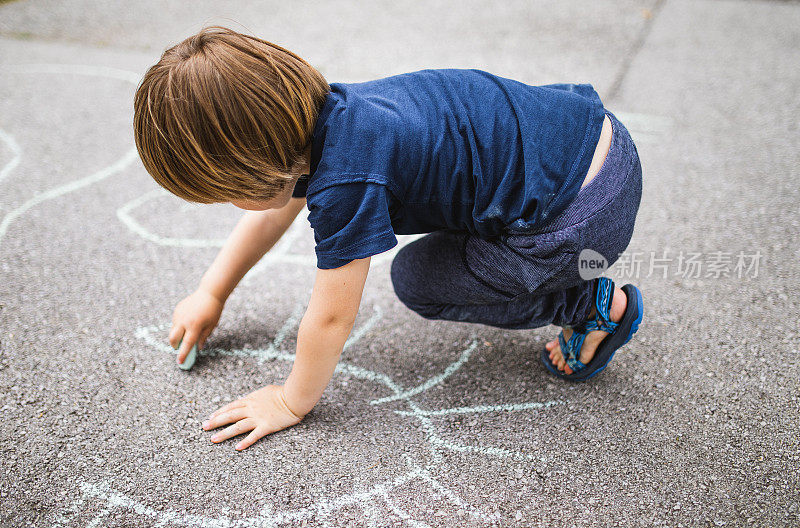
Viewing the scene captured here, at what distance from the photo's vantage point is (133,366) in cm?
147

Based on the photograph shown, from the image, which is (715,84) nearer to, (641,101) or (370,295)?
(641,101)

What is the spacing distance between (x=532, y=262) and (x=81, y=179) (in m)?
1.67

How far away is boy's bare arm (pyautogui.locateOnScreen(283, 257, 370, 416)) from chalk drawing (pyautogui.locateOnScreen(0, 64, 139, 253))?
1.22 metres

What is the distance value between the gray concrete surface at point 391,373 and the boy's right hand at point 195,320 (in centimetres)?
6

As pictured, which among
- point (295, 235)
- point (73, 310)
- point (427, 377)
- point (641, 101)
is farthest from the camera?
point (641, 101)

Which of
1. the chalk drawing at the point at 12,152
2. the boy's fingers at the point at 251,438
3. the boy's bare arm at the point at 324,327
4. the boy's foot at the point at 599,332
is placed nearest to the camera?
the boy's bare arm at the point at 324,327

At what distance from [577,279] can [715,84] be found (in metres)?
1.94

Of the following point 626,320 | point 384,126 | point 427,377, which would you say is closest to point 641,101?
point 626,320

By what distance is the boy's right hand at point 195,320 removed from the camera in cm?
145

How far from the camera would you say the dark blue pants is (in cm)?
118

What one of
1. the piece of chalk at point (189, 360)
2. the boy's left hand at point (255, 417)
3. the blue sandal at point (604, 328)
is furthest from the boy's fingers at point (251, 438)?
the blue sandal at point (604, 328)

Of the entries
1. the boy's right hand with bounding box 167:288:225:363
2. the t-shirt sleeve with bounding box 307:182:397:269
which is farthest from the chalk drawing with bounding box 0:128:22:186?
the t-shirt sleeve with bounding box 307:182:397:269

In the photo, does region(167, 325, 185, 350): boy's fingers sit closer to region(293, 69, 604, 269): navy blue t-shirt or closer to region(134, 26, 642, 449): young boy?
region(134, 26, 642, 449): young boy

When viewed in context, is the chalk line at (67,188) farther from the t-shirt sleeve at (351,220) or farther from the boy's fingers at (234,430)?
the t-shirt sleeve at (351,220)
